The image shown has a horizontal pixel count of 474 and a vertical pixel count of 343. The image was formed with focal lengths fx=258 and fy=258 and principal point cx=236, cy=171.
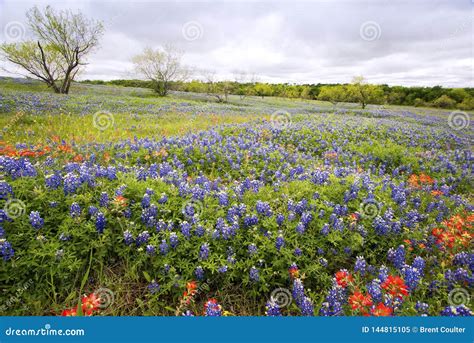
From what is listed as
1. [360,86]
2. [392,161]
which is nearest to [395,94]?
[360,86]

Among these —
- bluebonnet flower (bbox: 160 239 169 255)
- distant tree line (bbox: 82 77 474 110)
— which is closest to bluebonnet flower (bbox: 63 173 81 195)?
bluebonnet flower (bbox: 160 239 169 255)

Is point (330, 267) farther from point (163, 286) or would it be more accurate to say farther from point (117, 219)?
point (117, 219)

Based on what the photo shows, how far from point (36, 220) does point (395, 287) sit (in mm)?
4459

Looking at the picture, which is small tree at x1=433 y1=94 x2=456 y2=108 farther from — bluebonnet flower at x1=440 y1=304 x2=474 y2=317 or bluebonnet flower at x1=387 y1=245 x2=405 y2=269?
bluebonnet flower at x1=440 y1=304 x2=474 y2=317

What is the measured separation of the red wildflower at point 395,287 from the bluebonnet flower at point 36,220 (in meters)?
4.31

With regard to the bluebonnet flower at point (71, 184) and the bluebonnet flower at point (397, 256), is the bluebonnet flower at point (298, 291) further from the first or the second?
the bluebonnet flower at point (71, 184)

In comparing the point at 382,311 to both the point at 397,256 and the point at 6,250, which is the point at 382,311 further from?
the point at 6,250

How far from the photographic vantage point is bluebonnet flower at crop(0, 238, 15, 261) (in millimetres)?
2912

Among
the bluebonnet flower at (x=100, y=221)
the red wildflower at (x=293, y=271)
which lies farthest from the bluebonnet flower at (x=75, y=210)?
the red wildflower at (x=293, y=271)

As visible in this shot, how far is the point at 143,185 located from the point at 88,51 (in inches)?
1194

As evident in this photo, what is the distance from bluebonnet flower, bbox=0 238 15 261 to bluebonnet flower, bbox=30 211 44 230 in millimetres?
315

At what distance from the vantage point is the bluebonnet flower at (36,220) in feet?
10.5

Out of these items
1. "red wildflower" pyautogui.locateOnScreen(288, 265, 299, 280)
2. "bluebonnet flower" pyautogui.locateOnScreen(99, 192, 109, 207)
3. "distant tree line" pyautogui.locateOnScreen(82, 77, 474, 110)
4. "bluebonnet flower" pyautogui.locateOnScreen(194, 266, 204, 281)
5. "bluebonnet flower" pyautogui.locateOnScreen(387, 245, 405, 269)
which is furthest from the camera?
"distant tree line" pyautogui.locateOnScreen(82, 77, 474, 110)

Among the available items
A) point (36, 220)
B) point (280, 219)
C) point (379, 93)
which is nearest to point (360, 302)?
point (280, 219)
